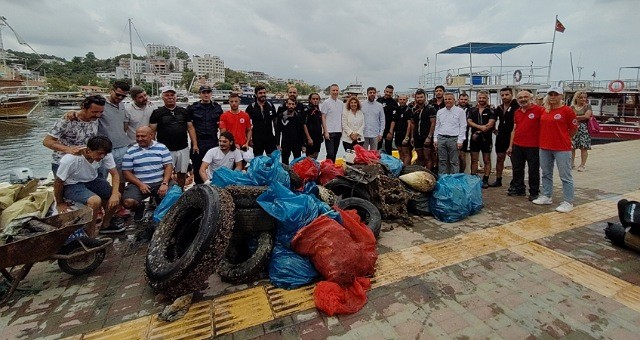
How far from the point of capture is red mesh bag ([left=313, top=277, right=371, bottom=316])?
8.21ft

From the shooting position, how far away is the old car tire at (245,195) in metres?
3.26

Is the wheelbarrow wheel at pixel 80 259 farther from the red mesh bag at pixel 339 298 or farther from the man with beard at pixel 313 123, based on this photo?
the man with beard at pixel 313 123

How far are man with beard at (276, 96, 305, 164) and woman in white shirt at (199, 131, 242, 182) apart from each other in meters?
1.41

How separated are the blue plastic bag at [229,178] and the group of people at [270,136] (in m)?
1.05

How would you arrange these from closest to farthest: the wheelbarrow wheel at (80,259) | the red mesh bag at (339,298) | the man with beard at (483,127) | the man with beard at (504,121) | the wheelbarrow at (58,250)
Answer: the red mesh bag at (339,298) → the wheelbarrow at (58,250) → the wheelbarrow wheel at (80,259) → the man with beard at (504,121) → the man with beard at (483,127)

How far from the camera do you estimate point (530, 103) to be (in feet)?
17.7

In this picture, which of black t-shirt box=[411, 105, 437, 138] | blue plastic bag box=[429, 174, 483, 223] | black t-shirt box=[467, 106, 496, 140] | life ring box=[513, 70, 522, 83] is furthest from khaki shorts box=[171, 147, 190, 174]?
life ring box=[513, 70, 522, 83]

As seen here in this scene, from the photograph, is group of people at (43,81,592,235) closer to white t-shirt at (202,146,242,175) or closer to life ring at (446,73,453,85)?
white t-shirt at (202,146,242,175)

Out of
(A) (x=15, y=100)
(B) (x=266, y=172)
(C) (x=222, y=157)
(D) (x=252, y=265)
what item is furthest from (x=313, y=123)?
(A) (x=15, y=100)

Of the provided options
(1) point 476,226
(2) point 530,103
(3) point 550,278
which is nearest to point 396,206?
(1) point 476,226

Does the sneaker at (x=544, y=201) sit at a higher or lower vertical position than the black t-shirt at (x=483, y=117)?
lower

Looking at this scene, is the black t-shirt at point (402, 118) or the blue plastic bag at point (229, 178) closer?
the blue plastic bag at point (229, 178)

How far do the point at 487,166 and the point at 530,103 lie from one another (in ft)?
4.73

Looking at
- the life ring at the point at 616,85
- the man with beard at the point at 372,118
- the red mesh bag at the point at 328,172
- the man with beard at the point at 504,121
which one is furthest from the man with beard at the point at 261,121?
the life ring at the point at 616,85
